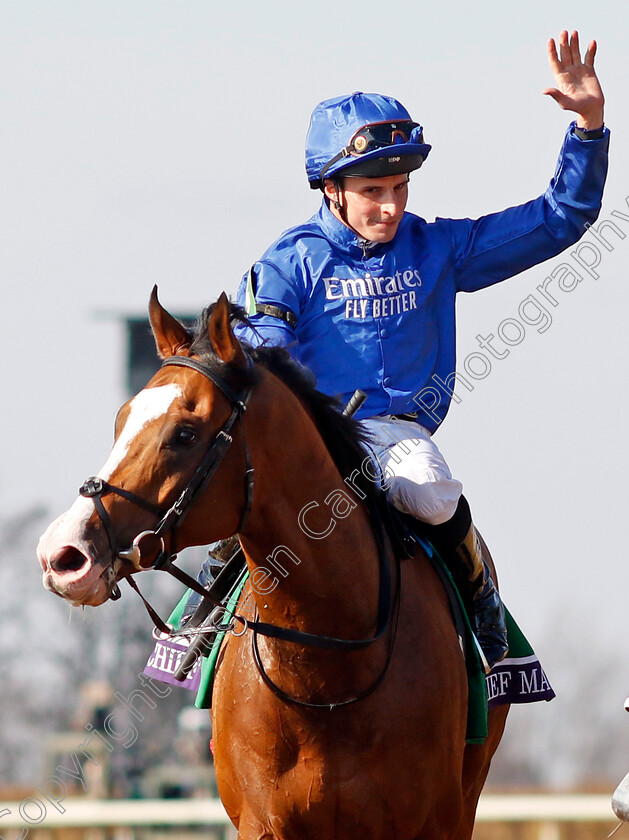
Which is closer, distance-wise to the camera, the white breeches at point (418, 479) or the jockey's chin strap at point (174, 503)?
the jockey's chin strap at point (174, 503)

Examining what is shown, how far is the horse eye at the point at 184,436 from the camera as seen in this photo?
15.1ft

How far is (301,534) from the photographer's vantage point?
5.00 meters

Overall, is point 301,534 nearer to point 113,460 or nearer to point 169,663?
point 113,460

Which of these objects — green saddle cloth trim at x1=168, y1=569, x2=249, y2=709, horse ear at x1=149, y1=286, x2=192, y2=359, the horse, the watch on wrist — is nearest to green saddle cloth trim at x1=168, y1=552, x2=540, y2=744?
green saddle cloth trim at x1=168, y1=569, x2=249, y2=709

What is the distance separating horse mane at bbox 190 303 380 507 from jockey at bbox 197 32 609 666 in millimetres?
302

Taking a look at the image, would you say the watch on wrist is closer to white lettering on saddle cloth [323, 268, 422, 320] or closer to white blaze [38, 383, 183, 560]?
white lettering on saddle cloth [323, 268, 422, 320]

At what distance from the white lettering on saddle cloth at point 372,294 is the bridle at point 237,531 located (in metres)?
0.97

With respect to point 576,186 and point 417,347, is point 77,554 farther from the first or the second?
point 576,186

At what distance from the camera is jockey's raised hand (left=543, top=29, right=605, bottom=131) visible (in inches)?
239

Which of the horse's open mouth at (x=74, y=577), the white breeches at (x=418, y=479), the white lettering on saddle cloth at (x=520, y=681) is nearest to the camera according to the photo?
the horse's open mouth at (x=74, y=577)

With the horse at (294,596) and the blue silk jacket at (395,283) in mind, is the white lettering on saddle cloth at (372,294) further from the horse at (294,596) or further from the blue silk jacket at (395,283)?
the horse at (294,596)

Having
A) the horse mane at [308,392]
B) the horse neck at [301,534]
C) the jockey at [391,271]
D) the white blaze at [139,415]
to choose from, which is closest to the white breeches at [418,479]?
the jockey at [391,271]

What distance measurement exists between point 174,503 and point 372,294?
1.77m

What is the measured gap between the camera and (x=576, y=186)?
6.21m
